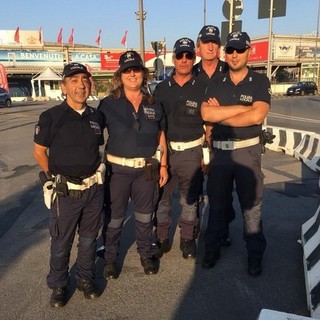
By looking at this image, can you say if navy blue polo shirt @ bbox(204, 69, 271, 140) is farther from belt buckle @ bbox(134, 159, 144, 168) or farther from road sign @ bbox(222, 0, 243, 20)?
road sign @ bbox(222, 0, 243, 20)

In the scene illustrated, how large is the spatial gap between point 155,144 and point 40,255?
177 cm

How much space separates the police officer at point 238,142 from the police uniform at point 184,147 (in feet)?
0.78

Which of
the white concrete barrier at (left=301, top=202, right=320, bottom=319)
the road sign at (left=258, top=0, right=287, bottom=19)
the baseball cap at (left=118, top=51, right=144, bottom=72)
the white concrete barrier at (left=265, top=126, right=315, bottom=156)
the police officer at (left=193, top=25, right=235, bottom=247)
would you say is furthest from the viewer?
the road sign at (left=258, top=0, right=287, bottom=19)

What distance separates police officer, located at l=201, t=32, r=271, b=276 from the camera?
3291 millimetres

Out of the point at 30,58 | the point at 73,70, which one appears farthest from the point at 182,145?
the point at 30,58

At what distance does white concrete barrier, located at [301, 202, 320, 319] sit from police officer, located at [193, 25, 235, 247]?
821 millimetres

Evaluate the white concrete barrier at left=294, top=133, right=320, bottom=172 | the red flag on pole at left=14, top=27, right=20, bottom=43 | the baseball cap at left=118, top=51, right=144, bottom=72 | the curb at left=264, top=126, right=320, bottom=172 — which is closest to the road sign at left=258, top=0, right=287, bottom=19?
the curb at left=264, top=126, right=320, bottom=172

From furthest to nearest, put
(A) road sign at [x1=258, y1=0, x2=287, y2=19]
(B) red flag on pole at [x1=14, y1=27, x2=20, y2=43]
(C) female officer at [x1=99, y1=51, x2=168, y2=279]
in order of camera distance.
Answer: (B) red flag on pole at [x1=14, y1=27, x2=20, y2=43] < (A) road sign at [x1=258, y1=0, x2=287, y2=19] < (C) female officer at [x1=99, y1=51, x2=168, y2=279]

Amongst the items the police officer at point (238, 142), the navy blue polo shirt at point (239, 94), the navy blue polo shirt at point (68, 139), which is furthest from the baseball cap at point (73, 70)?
the navy blue polo shirt at point (239, 94)

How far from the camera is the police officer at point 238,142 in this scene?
3.29m

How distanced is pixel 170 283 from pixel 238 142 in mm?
1422

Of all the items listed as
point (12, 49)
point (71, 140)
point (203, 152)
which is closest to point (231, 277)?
point (203, 152)

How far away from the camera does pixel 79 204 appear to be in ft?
10.2

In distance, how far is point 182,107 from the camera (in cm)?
374
